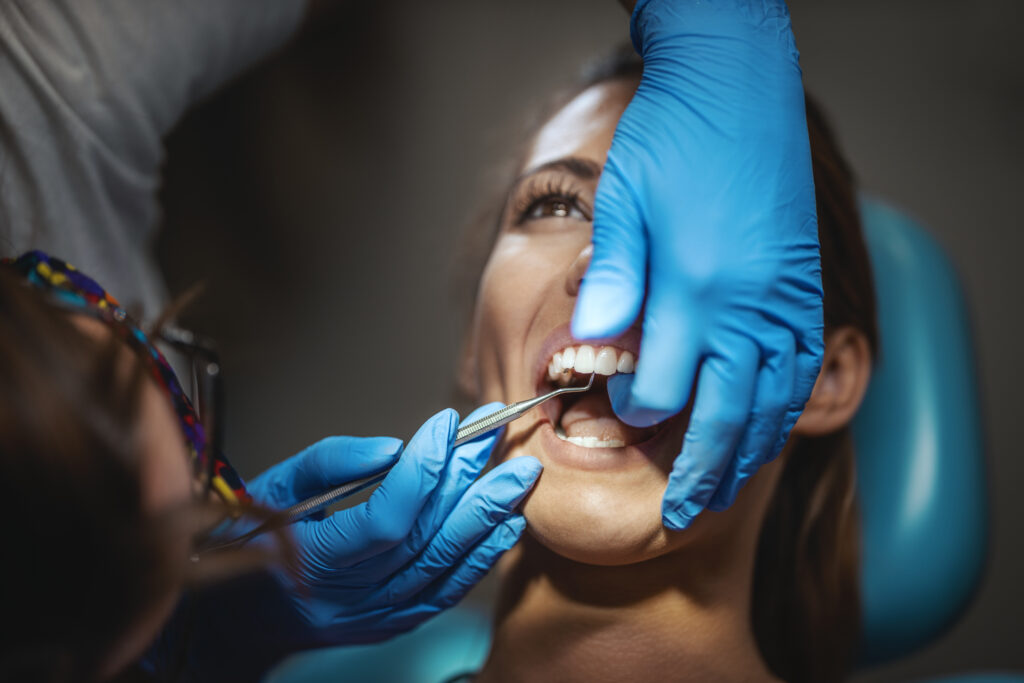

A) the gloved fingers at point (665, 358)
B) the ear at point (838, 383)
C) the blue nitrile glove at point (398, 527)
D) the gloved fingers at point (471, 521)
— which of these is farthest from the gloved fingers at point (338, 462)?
the ear at point (838, 383)

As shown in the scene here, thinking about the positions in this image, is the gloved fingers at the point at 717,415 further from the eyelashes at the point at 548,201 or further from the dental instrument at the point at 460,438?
the eyelashes at the point at 548,201

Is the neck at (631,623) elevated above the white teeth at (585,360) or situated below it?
below

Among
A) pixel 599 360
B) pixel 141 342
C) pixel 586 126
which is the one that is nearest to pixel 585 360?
pixel 599 360

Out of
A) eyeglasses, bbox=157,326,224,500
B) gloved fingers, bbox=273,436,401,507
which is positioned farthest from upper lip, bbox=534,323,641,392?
eyeglasses, bbox=157,326,224,500

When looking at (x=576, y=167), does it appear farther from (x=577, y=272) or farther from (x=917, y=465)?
(x=917, y=465)

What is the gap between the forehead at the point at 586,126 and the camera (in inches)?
39.4

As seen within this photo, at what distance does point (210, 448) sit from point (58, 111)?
21.7 inches

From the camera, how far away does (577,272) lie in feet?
3.02

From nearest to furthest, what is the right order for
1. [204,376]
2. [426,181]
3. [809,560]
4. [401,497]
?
[401,497], [204,376], [809,560], [426,181]

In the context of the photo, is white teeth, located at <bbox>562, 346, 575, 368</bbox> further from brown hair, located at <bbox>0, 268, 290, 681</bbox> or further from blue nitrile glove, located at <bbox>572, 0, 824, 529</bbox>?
brown hair, located at <bbox>0, 268, 290, 681</bbox>

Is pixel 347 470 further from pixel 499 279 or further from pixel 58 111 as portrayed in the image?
pixel 58 111

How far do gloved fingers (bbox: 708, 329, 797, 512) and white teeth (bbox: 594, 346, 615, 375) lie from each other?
6.9 inches

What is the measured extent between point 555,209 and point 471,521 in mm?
467

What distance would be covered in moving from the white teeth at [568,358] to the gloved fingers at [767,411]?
0.22 meters
